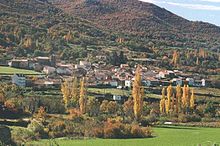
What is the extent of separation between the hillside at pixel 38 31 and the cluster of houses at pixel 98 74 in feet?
17.5

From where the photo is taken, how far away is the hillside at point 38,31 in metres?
96.1

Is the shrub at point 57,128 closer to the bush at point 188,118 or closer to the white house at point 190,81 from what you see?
the bush at point 188,118

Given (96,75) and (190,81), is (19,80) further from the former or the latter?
(190,81)

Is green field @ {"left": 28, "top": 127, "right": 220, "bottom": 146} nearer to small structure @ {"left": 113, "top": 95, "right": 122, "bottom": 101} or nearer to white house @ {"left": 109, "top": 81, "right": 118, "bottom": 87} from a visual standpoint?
small structure @ {"left": 113, "top": 95, "right": 122, "bottom": 101}

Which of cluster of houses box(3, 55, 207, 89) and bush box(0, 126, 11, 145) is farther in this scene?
cluster of houses box(3, 55, 207, 89)

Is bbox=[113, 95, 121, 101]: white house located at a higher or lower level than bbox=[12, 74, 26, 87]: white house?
lower

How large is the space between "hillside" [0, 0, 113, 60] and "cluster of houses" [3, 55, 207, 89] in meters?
5.33

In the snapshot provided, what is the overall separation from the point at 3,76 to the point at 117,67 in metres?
30.1

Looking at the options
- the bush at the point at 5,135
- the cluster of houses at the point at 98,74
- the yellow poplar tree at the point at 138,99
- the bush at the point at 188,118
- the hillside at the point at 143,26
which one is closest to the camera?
the bush at the point at 5,135

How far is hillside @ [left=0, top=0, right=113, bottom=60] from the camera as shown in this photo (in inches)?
3784

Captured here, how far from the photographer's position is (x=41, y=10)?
150 meters

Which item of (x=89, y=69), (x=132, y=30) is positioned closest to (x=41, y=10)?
(x=132, y=30)

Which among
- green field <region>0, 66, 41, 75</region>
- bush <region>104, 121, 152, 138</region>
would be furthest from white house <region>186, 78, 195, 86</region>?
bush <region>104, 121, 152, 138</region>

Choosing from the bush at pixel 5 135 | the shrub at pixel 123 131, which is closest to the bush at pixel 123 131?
the shrub at pixel 123 131
